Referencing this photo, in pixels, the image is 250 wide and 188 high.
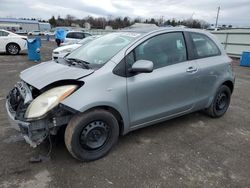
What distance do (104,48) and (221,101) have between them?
8.39 ft

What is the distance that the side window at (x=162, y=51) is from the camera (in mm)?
3146

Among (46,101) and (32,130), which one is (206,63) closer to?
(46,101)

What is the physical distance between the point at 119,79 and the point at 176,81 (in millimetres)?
996

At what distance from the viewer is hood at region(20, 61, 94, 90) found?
271cm

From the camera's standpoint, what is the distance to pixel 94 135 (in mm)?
2863

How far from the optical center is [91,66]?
296 cm

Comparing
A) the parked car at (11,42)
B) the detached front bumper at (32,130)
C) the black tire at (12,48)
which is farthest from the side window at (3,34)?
the detached front bumper at (32,130)

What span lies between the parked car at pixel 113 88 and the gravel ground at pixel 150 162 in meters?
0.27

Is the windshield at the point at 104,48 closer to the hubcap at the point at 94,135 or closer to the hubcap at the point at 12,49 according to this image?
the hubcap at the point at 94,135

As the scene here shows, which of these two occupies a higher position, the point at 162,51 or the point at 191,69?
the point at 162,51

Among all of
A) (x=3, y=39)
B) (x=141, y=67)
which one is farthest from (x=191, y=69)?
(x=3, y=39)

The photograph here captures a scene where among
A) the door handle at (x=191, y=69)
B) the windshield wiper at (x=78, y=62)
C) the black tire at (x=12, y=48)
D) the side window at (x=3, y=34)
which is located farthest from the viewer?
the black tire at (x=12, y=48)

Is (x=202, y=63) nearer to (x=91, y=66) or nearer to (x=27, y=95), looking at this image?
(x=91, y=66)

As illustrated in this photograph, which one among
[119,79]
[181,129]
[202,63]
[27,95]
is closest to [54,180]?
[27,95]
